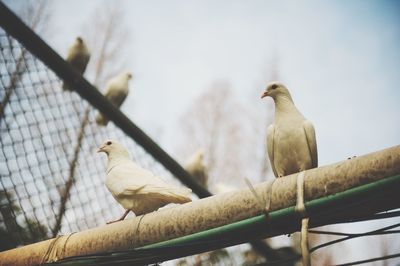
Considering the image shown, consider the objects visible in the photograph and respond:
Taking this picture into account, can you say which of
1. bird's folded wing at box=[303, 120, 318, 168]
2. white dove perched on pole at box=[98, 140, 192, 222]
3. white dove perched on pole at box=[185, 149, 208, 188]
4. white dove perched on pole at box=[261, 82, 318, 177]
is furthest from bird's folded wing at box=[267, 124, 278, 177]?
white dove perched on pole at box=[185, 149, 208, 188]

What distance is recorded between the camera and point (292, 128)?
5.76 ft

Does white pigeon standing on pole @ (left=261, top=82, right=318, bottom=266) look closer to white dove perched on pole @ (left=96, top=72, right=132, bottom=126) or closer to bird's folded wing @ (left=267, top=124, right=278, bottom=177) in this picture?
bird's folded wing @ (left=267, top=124, right=278, bottom=177)

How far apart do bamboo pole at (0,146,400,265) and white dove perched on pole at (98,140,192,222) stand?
315mm

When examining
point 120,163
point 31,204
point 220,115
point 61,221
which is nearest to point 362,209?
point 120,163

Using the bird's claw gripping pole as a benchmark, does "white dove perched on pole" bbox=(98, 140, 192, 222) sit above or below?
above

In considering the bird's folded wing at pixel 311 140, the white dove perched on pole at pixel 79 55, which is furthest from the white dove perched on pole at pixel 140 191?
the white dove perched on pole at pixel 79 55

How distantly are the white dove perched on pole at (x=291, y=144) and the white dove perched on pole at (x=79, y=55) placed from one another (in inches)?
161

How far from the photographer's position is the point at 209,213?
100 cm

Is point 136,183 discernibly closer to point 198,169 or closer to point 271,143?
point 271,143

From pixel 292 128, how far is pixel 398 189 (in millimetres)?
1036

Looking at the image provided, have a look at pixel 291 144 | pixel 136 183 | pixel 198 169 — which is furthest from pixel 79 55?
pixel 291 144

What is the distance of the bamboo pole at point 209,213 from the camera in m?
0.80

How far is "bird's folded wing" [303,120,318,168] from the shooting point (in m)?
1.71

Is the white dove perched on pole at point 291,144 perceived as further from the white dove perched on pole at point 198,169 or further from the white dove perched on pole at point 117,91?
the white dove perched on pole at point 198,169
